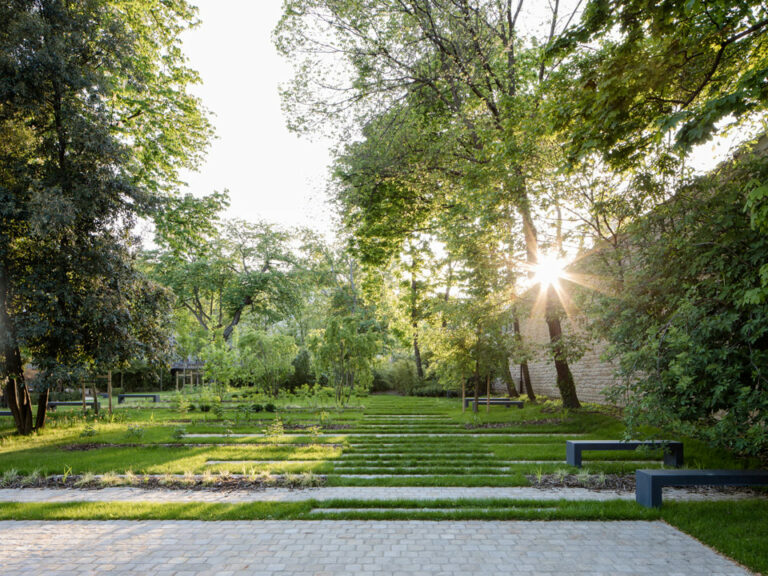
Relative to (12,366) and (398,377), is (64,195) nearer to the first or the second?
(12,366)

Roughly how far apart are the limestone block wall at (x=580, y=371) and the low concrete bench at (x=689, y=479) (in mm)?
5206

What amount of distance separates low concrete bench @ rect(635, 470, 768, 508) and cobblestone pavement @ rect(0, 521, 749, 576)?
0.53m

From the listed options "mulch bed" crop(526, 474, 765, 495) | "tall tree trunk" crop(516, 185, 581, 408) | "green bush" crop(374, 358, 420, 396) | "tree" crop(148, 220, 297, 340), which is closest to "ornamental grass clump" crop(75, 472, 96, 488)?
"mulch bed" crop(526, 474, 765, 495)

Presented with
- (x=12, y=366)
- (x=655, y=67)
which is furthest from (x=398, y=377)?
(x=655, y=67)

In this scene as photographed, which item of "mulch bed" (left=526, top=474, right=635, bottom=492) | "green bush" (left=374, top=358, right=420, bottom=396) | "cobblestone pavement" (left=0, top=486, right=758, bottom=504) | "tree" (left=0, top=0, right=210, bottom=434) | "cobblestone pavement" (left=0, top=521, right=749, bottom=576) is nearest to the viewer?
"cobblestone pavement" (left=0, top=521, right=749, bottom=576)

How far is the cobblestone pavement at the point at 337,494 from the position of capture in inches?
224

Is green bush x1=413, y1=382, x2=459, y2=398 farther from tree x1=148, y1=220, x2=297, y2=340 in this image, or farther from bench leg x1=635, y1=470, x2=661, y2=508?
bench leg x1=635, y1=470, x2=661, y2=508

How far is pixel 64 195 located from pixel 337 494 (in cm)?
759

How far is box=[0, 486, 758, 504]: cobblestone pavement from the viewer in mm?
5695

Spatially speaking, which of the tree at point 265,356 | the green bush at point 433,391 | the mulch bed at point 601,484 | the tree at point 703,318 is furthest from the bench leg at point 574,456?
the green bush at point 433,391

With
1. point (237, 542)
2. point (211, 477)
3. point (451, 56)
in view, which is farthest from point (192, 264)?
point (237, 542)

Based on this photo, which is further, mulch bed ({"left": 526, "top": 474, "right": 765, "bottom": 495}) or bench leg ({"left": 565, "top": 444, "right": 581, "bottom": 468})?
bench leg ({"left": 565, "top": 444, "right": 581, "bottom": 468})

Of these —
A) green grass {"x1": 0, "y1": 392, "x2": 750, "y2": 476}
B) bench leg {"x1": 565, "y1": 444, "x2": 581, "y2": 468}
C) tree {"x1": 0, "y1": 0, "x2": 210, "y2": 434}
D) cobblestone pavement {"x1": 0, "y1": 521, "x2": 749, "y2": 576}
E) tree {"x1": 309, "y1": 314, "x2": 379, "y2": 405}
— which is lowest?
green grass {"x1": 0, "y1": 392, "x2": 750, "y2": 476}

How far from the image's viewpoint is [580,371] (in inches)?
646
